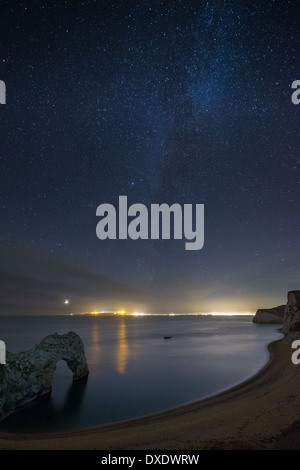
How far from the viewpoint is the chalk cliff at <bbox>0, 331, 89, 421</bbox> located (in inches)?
566

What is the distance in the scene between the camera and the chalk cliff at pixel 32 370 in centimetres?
1437

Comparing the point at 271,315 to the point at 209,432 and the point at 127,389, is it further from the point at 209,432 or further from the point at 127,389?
the point at 209,432

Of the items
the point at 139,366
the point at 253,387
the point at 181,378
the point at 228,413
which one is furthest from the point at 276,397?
the point at 139,366

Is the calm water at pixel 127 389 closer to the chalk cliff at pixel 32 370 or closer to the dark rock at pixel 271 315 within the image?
the chalk cliff at pixel 32 370

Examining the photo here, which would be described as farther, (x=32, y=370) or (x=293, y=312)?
(x=293, y=312)

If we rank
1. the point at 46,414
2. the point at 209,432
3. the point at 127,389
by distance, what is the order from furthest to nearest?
the point at 127,389, the point at 46,414, the point at 209,432

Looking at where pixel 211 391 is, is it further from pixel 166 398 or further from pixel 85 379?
pixel 85 379

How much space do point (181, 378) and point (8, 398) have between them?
45.1 ft

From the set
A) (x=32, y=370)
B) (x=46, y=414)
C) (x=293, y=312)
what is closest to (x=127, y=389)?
(x=46, y=414)

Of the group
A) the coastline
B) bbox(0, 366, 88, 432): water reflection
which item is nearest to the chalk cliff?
bbox(0, 366, 88, 432): water reflection

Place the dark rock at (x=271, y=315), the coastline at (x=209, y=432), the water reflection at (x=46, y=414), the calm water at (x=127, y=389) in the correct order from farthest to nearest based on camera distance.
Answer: the dark rock at (x=271, y=315), the calm water at (x=127, y=389), the water reflection at (x=46, y=414), the coastline at (x=209, y=432)

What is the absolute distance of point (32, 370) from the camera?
16.5m

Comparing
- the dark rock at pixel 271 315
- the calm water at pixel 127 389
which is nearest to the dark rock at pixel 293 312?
the calm water at pixel 127 389

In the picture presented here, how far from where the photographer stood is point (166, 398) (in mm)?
17188
